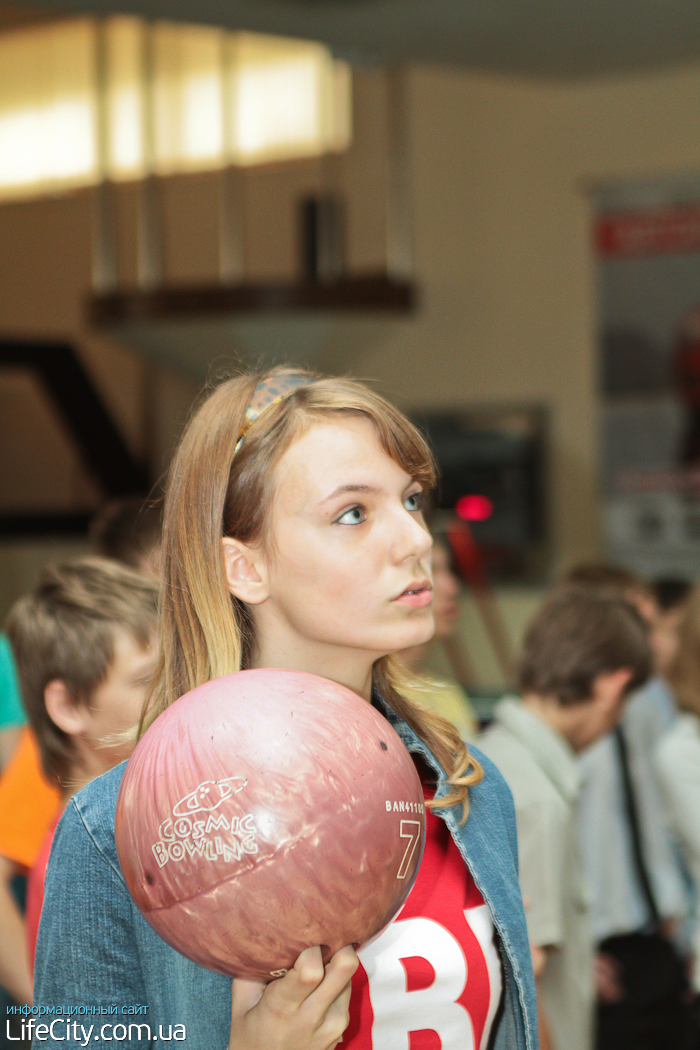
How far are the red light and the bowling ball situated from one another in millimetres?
6011

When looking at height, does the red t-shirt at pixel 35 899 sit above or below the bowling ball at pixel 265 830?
below

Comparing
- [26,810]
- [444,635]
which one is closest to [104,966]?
[26,810]

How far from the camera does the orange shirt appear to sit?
2.05m

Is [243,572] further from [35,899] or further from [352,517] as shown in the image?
[35,899]

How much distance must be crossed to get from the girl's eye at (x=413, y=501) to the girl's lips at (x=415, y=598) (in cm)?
10

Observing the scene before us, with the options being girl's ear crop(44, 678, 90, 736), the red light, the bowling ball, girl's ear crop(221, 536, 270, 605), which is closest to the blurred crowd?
girl's ear crop(44, 678, 90, 736)

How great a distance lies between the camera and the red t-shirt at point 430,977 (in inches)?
46.8

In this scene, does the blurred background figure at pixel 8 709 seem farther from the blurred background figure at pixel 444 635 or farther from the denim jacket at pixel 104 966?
the denim jacket at pixel 104 966

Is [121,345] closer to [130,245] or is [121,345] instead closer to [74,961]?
[130,245]

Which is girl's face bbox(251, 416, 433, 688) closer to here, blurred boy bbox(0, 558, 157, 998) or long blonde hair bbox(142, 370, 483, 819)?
long blonde hair bbox(142, 370, 483, 819)

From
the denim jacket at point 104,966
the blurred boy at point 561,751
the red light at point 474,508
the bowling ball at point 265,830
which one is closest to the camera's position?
the bowling ball at point 265,830

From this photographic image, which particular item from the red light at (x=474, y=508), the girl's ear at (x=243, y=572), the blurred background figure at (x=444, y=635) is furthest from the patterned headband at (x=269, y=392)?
the red light at (x=474, y=508)

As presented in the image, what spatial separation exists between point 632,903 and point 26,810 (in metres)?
1.64

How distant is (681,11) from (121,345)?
13.3 ft
